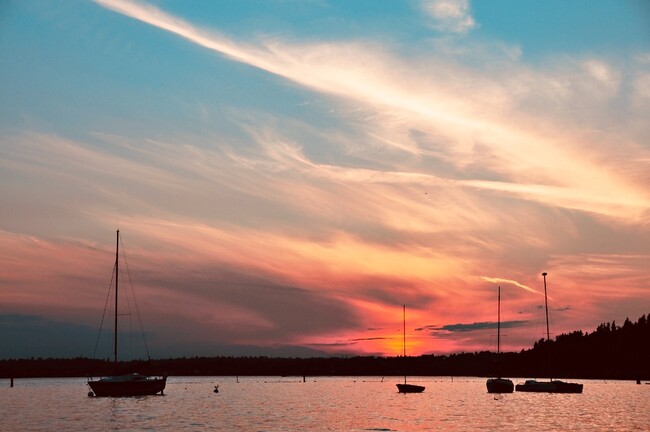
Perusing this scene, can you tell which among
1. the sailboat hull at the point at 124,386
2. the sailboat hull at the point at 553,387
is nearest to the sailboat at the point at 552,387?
the sailboat hull at the point at 553,387

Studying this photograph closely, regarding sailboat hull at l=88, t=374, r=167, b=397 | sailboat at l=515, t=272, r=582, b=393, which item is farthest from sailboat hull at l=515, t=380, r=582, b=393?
sailboat hull at l=88, t=374, r=167, b=397

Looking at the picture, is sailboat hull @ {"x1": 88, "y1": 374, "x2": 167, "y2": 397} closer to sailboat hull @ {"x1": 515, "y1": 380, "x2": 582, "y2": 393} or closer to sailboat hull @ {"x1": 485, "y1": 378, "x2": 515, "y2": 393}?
sailboat hull @ {"x1": 485, "y1": 378, "x2": 515, "y2": 393}

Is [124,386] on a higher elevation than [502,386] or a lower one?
higher

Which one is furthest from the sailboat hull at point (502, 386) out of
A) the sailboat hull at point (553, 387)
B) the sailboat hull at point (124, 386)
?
the sailboat hull at point (124, 386)

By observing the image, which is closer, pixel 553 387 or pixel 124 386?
pixel 124 386

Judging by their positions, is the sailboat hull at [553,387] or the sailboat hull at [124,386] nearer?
the sailboat hull at [124,386]

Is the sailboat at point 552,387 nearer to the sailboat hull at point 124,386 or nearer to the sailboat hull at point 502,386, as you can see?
the sailboat hull at point 502,386

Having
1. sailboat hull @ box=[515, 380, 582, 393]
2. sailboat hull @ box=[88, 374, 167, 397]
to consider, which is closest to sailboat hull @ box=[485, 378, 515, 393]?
sailboat hull @ box=[515, 380, 582, 393]

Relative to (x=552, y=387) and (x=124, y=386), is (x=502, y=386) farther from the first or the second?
(x=124, y=386)

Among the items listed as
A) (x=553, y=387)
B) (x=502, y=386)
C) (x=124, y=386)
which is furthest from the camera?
(x=502, y=386)

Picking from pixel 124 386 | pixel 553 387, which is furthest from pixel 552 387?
pixel 124 386

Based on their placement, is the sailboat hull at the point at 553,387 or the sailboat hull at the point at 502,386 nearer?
the sailboat hull at the point at 553,387

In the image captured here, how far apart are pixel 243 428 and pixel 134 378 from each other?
3905 cm

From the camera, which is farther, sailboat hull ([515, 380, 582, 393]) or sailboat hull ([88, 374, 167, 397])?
sailboat hull ([515, 380, 582, 393])
